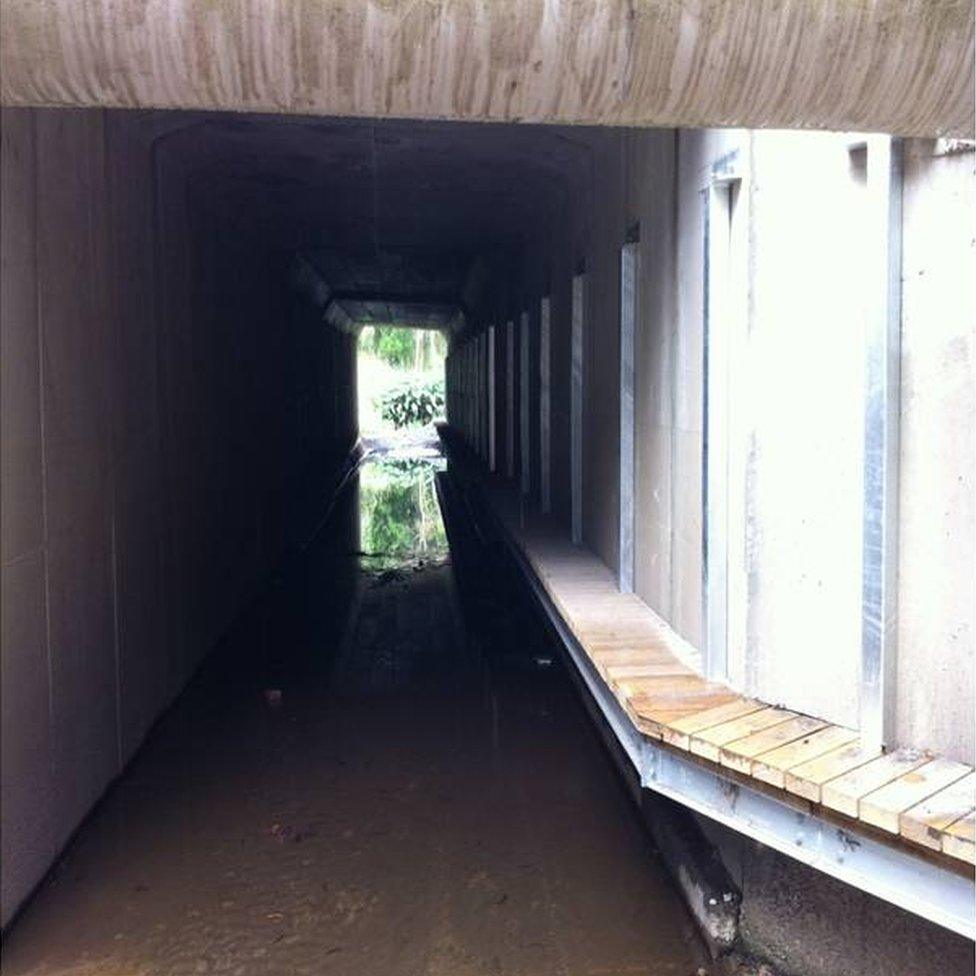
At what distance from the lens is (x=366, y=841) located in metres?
5.77

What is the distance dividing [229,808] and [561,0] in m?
5.03

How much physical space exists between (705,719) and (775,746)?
0.41m

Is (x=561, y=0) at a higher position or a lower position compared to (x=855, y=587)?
higher

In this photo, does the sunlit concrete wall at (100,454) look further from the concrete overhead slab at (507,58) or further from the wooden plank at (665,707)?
the wooden plank at (665,707)

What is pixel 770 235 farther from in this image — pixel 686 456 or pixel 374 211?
pixel 374 211

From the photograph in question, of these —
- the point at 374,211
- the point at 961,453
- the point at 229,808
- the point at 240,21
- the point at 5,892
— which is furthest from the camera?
the point at 374,211

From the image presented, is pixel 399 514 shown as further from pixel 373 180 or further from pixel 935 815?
pixel 935 815

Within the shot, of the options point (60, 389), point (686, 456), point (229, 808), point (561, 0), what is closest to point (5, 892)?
point (229, 808)

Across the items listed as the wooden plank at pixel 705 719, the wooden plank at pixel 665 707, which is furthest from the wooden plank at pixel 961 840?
the wooden plank at pixel 665 707

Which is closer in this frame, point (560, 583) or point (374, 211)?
point (560, 583)

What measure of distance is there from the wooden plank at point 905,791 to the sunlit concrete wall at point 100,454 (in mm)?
3326

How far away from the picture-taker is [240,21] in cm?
254

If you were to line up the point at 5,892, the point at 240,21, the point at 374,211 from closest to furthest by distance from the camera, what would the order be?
the point at 240,21 → the point at 5,892 → the point at 374,211

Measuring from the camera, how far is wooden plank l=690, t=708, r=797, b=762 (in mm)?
3805
